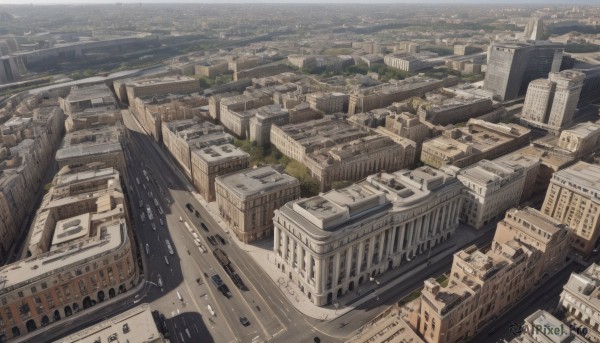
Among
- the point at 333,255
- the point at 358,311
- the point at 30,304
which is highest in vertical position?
the point at 333,255

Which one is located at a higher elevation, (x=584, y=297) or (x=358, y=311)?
(x=584, y=297)

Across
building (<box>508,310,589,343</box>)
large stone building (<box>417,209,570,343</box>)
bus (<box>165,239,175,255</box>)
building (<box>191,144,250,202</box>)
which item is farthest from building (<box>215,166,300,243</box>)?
building (<box>508,310,589,343</box>)

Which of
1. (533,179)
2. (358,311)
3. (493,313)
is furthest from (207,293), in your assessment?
(533,179)

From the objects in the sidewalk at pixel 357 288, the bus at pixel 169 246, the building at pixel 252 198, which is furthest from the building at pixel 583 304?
the bus at pixel 169 246

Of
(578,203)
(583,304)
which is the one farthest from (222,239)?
(578,203)

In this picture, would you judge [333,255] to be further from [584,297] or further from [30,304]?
Result: [30,304]

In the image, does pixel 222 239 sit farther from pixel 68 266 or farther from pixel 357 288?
pixel 357 288

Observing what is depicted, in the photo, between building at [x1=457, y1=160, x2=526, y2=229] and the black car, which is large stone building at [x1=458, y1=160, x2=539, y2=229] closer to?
building at [x1=457, y1=160, x2=526, y2=229]
